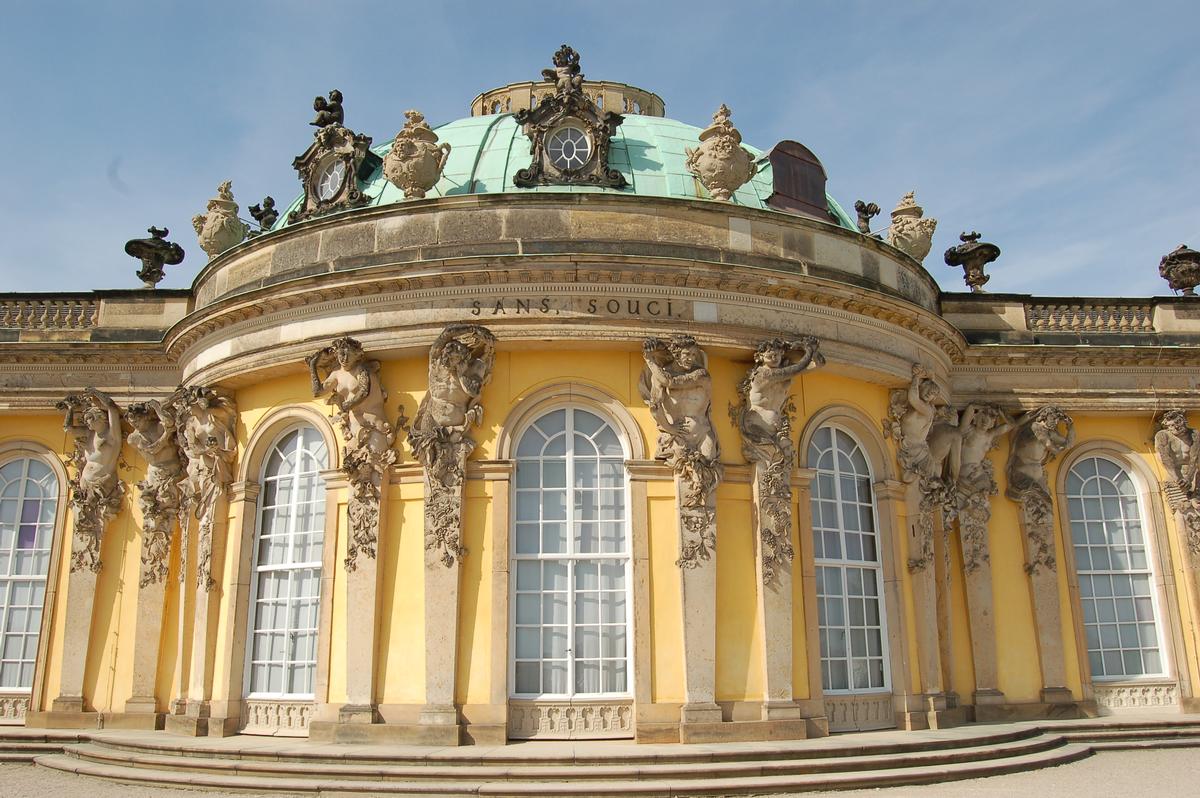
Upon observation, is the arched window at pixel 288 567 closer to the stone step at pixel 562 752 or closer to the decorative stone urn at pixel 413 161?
the stone step at pixel 562 752

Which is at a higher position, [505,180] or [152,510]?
[505,180]

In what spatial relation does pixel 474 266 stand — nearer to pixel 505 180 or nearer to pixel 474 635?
pixel 505 180

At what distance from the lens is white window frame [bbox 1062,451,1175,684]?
18172mm

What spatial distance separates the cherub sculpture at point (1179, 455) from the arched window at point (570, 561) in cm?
1122

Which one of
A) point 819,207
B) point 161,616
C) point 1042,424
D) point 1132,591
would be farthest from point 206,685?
point 1132,591

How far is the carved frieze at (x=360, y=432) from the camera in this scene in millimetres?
14086

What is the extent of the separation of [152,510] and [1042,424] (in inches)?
627

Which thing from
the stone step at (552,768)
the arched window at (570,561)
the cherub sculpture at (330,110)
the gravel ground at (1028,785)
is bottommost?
the gravel ground at (1028,785)

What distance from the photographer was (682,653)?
13500 mm

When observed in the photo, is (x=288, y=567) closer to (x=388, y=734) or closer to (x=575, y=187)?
(x=388, y=734)

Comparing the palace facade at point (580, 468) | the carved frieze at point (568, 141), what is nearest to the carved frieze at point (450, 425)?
the palace facade at point (580, 468)

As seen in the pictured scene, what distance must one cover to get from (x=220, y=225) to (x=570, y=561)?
10047mm

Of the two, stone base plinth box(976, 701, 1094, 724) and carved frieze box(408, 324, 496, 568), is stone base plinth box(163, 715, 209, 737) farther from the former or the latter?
stone base plinth box(976, 701, 1094, 724)

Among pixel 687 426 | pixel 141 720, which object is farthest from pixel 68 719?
pixel 687 426
